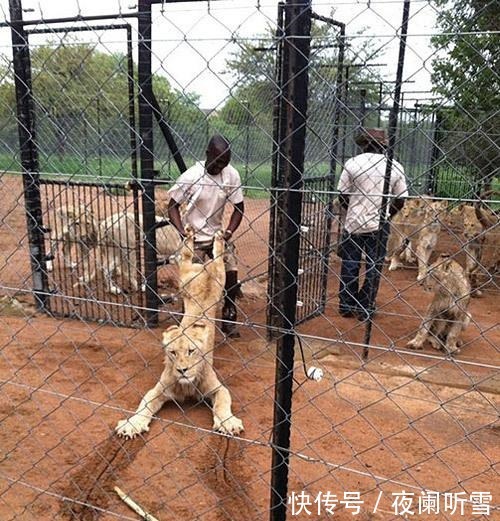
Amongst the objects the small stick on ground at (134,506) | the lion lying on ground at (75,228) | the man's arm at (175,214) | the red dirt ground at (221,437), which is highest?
→ the man's arm at (175,214)

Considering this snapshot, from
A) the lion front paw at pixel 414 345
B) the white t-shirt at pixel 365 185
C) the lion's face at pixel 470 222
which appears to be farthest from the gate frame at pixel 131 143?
the lion's face at pixel 470 222

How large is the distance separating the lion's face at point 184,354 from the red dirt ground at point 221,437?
0.27 metres

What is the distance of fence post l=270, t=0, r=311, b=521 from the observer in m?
1.74

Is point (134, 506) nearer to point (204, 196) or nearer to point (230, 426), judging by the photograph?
point (230, 426)

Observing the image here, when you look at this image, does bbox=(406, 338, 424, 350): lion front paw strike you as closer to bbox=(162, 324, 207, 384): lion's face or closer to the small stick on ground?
bbox=(162, 324, 207, 384): lion's face

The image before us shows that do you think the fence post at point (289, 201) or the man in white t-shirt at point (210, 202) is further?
the man in white t-shirt at point (210, 202)

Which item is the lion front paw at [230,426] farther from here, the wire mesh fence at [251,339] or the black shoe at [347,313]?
the black shoe at [347,313]

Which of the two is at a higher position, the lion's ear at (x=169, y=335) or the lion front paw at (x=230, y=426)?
the lion's ear at (x=169, y=335)

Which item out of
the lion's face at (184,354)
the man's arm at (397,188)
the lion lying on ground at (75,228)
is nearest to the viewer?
the lion's face at (184,354)

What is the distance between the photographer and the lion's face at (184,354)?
4.14 meters

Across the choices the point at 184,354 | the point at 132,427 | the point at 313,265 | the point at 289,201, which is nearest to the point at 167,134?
the point at 313,265

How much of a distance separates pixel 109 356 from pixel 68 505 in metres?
2.14

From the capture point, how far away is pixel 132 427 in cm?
385

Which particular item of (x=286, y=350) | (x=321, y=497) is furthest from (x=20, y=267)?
(x=286, y=350)
